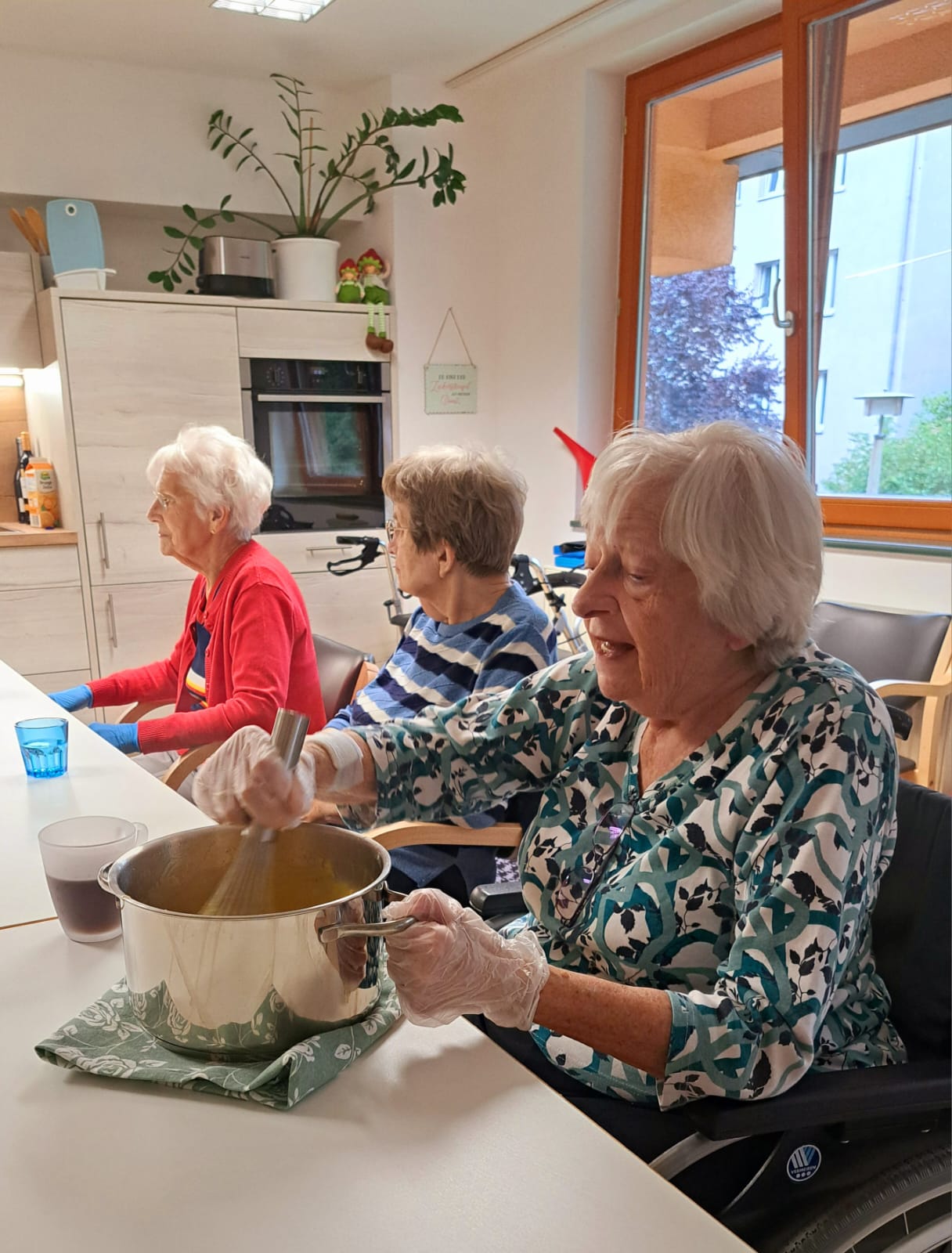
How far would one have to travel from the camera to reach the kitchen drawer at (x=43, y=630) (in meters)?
3.56

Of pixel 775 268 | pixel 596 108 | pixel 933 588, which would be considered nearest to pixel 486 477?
pixel 933 588

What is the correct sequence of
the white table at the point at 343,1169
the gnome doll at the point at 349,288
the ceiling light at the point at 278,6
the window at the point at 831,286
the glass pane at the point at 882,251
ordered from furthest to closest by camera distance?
the gnome doll at the point at 349,288
the ceiling light at the point at 278,6
the window at the point at 831,286
the glass pane at the point at 882,251
the white table at the point at 343,1169

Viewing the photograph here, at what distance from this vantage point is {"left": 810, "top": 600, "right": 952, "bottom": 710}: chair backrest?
2773mm

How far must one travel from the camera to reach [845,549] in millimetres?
3139

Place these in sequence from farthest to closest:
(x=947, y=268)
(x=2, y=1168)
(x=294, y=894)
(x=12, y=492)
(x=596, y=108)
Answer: (x=12, y=492) → (x=596, y=108) → (x=947, y=268) → (x=294, y=894) → (x=2, y=1168)

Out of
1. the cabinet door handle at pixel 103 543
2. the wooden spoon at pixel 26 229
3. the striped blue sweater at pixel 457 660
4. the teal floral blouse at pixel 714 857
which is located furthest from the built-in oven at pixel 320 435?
the teal floral blouse at pixel 714 857

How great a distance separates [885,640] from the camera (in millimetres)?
2859

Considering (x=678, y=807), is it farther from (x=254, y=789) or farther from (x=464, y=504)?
(x=464, y=504)

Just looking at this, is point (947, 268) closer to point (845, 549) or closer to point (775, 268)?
point (775, 268)

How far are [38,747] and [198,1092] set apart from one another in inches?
36.2

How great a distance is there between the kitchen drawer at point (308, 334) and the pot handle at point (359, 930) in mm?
3415

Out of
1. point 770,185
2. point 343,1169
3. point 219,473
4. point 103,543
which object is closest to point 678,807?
point 343,1169

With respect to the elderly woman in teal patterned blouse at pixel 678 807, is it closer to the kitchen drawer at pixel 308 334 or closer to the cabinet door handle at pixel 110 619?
the cabinet door handle at pixel 110 619

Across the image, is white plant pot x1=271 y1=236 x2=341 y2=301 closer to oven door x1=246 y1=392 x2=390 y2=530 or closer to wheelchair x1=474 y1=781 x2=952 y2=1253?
oven door x1=246 y1=392 x2=390 y2=530
